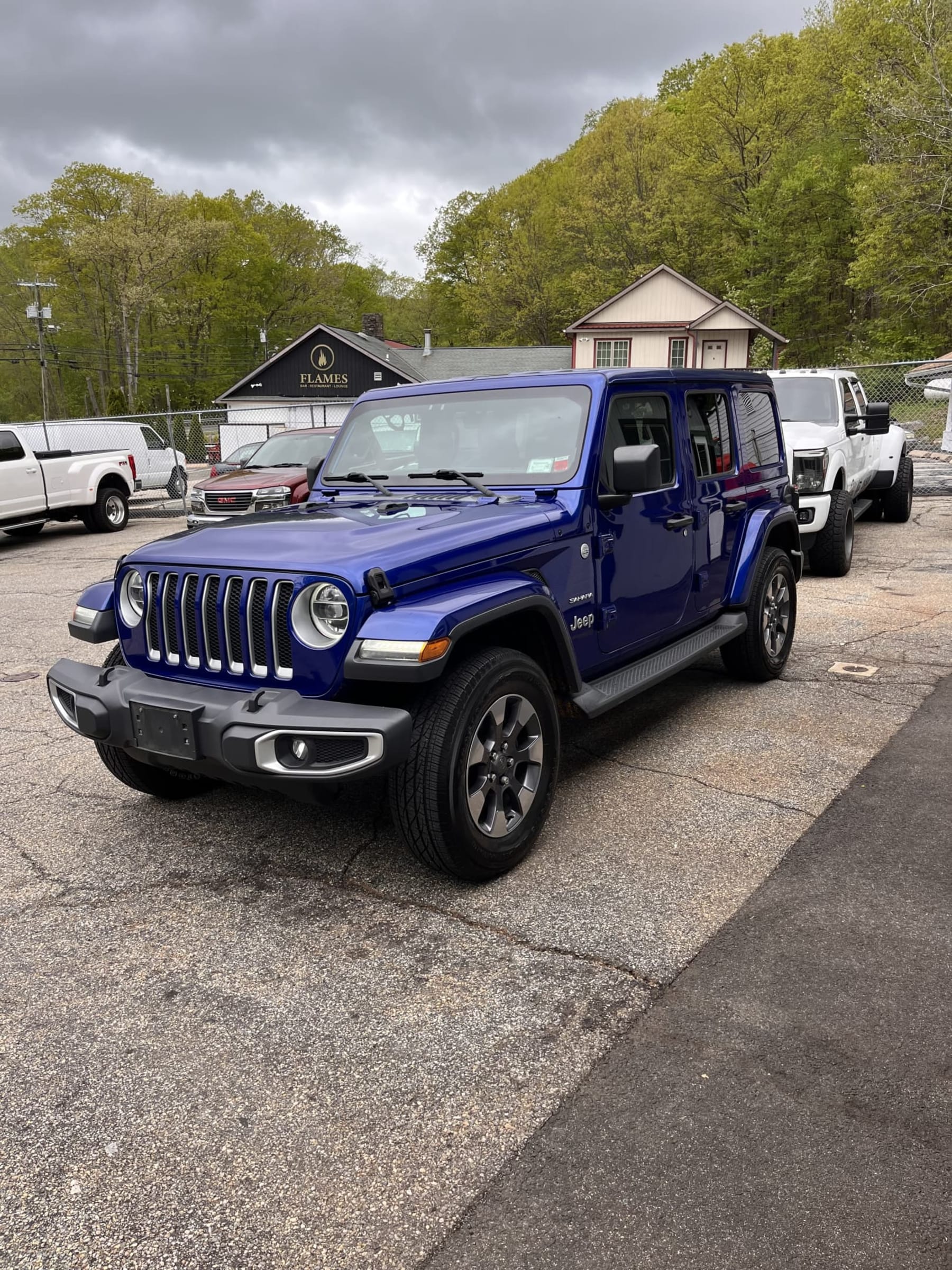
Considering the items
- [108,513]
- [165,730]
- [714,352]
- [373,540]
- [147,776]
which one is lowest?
[147,776]

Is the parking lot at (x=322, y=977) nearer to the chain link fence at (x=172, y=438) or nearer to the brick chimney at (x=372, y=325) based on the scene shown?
the chain link fence at (x=172, y=438)

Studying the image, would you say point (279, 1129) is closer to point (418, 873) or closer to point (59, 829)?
point (418, 873)

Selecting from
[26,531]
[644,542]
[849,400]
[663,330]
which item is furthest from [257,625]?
[663,330]

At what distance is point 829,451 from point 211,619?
7335 mm

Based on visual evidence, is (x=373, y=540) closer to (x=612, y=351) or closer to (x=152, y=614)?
(x=152, y=614)

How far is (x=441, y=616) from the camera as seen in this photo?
3.11 meters

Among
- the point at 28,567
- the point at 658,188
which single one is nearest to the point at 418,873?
the point at 28,567

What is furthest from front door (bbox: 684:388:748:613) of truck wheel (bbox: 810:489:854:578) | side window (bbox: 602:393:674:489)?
truck wheel (bbox: 810:489:854:578)

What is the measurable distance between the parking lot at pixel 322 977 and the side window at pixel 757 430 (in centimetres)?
157

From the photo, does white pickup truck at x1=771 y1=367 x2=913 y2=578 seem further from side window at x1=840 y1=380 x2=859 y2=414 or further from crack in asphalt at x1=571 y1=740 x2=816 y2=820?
crack in asphalt at x1=571 y1=740 x2=816 y2=820

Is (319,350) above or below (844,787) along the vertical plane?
above

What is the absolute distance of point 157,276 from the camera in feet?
188

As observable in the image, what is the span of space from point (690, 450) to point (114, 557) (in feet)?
32.4

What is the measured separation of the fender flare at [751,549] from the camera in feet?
18.0
